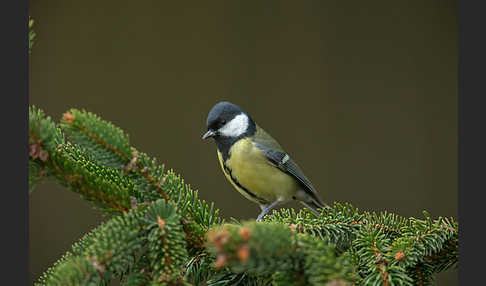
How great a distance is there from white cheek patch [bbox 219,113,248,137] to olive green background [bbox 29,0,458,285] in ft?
2.19

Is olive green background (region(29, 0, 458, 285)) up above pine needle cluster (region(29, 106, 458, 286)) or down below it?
above

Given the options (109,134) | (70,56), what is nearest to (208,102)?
(70,56)

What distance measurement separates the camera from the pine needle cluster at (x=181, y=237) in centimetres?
39

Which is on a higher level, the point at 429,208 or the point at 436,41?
the point at 436,41

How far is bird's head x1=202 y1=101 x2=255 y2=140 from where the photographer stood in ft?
3.04

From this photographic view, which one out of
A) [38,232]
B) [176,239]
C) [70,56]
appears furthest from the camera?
[70,56]

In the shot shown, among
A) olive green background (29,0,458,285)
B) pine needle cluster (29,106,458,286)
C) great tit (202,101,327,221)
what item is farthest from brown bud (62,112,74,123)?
olive green background (29,0,458,285)

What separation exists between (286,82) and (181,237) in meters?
1.36

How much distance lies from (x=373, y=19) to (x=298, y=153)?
23.4 inches

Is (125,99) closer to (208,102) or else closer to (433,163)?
(208,102)

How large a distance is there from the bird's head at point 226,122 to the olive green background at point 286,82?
67 cm

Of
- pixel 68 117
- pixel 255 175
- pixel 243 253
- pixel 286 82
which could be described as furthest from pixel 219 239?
pixel 286 82

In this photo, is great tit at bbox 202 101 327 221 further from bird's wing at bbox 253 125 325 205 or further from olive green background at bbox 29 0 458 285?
olive green background at bbox 29 0 458 285

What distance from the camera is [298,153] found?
1677 millimetres
